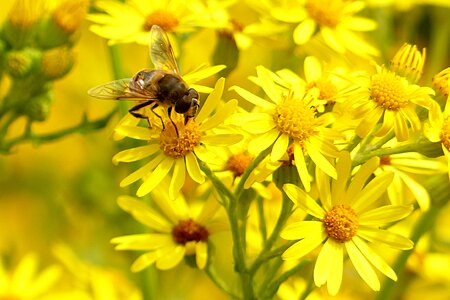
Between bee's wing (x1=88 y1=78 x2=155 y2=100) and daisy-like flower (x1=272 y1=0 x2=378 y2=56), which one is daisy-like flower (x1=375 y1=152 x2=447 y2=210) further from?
bee's wing (x1=88 y1=78 x2=155 y2=100)

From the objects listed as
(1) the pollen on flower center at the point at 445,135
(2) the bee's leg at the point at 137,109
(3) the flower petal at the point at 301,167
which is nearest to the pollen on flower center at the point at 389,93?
(1) the pollen on flower center at the point at 445,135

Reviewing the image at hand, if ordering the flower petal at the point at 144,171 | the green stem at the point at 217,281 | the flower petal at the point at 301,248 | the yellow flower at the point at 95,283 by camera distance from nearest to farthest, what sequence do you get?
1. the flower petal at the point at 301,248
2. the flower petal at the point at 144,171
3. the green stem at the point at 217,281
4. the yellow flower at the point at 95,283

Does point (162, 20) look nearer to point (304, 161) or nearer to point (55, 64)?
point (55, 64)

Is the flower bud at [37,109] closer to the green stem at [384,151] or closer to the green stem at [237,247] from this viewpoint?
the green stem at [237,247]

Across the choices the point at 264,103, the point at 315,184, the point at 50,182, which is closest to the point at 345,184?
the point at 315,184

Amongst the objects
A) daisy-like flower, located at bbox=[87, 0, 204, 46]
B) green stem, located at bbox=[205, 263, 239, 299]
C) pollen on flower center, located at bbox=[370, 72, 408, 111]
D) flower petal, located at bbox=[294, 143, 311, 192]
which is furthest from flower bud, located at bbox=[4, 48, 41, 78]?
pollen on flower center, located at bbox=[370, 72, 408, 111]

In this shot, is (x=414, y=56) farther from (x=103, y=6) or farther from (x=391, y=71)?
(x=103, y=6)

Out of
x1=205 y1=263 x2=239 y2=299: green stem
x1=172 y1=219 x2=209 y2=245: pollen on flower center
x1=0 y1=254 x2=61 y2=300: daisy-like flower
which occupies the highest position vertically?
x1=172 y1=219 x2=209 y2=245: pollen on flower center
